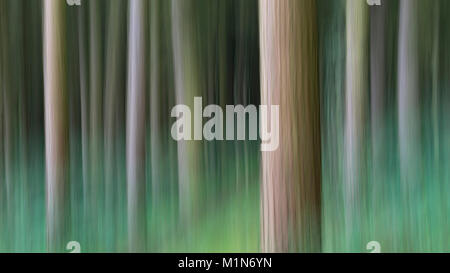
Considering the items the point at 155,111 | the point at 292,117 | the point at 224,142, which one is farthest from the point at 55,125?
the point at 292,117

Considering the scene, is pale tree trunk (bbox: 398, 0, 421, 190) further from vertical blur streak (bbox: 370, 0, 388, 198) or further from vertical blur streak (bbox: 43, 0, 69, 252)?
vertical blur streak (bbox: 43, 0, 69, 252)

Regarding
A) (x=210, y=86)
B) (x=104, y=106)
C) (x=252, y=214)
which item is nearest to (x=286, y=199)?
(x=252, y=214)

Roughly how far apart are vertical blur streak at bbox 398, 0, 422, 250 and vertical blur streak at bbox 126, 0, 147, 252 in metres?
0.38

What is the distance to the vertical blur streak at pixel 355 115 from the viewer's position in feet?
2.17

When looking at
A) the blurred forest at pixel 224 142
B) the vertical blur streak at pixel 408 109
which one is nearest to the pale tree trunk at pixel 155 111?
the blurred forest at pixel 224 142

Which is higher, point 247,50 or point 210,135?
point 247,50

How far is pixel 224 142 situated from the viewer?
0.68 meters

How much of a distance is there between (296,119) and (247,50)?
0.14 metres

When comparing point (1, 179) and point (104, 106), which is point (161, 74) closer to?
point (104, 106)

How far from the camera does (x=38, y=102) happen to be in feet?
2.31

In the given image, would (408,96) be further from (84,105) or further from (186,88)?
(84,105)

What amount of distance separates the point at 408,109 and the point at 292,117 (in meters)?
0.18

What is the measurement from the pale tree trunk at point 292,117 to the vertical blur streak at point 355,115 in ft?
0.19

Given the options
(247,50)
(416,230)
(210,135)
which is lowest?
(416,230)
